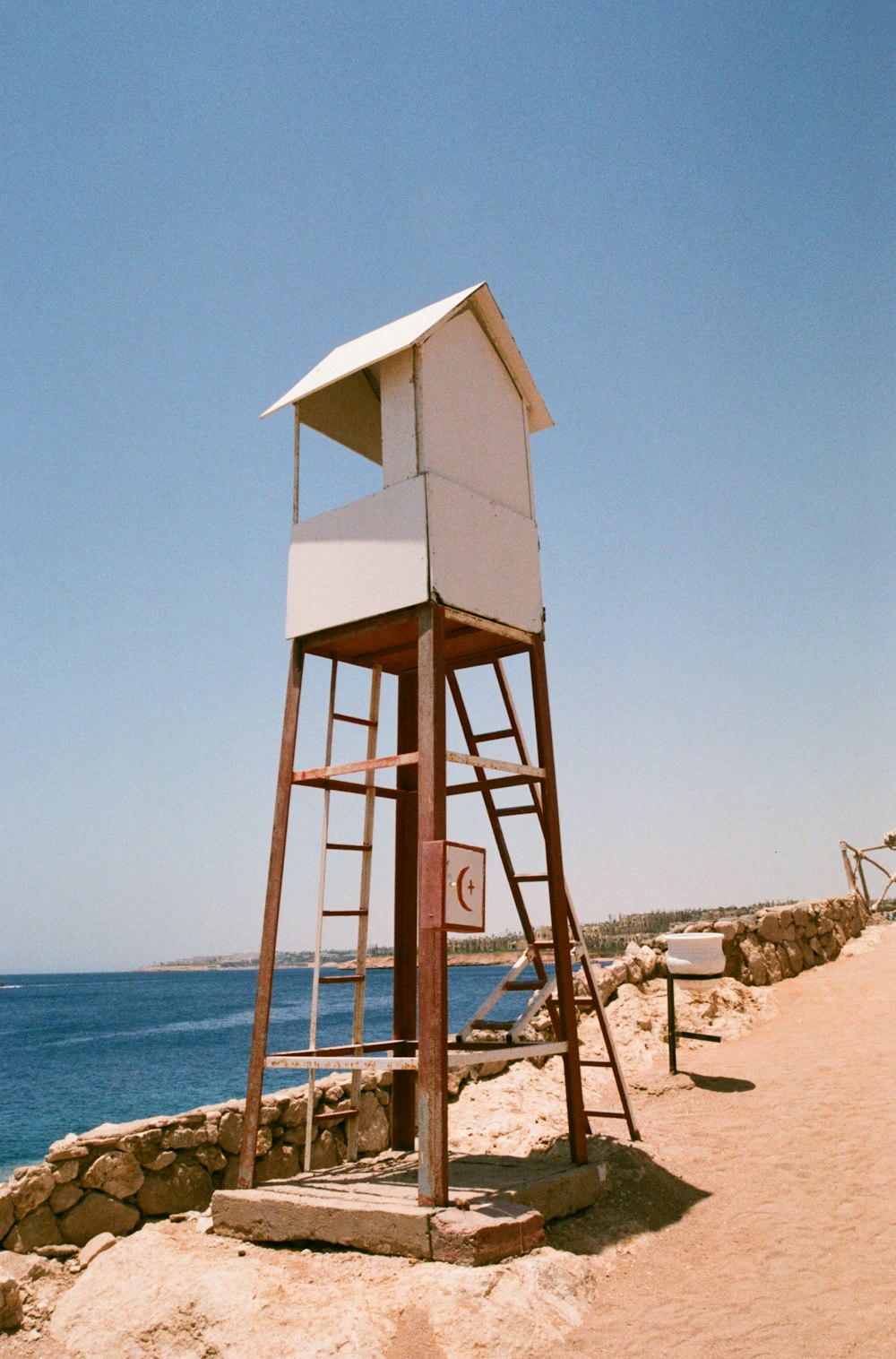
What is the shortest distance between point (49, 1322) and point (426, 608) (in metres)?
5.56

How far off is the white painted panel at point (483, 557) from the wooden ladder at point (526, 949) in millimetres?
749

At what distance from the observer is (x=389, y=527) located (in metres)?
7.38

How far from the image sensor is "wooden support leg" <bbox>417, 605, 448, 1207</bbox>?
5789mm

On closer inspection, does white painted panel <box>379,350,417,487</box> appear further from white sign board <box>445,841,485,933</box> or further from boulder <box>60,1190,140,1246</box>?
boulder <box>60,1190,140,1246</box>

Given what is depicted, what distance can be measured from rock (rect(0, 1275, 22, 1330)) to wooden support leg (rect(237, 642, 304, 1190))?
1701mm

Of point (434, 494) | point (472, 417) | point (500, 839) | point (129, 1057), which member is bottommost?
point (129, 1057)

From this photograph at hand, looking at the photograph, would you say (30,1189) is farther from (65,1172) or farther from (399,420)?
(399,420)

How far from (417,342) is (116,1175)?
734 cm

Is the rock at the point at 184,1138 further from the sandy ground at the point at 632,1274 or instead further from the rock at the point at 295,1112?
the sandy ground at the point at 632,1274

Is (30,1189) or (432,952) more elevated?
(432,952)

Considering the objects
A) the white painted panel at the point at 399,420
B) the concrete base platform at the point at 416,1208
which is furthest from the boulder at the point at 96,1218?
the white painted panel at the point at 399,420

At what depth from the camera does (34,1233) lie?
754cm

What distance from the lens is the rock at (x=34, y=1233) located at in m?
7.46

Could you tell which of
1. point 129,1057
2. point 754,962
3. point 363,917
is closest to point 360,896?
point 363,917
